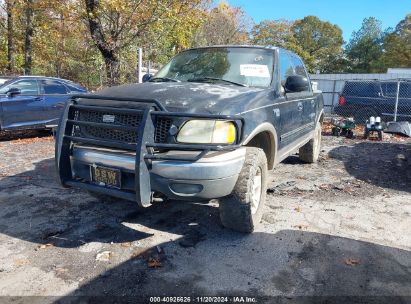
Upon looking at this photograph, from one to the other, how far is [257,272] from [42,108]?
27.0 feet

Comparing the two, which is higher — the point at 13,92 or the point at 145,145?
the point at 13,92

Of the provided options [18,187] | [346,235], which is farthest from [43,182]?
[346,235]

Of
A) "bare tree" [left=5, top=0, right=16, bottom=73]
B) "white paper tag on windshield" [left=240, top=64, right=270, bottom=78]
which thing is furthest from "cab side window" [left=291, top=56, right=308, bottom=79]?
"bare tree" [left=5, top=0, right=16, bottom=73]

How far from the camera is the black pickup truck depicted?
119 inches

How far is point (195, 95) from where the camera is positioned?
3459mm

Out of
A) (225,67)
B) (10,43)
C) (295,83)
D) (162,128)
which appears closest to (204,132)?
(162,128)

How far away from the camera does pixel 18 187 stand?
5.16 metres

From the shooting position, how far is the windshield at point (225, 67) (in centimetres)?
426

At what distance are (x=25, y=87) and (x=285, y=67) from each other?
716cm

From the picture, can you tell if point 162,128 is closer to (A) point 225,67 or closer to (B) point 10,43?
(A) point 225,67

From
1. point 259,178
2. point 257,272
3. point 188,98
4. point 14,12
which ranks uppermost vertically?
point 14,12

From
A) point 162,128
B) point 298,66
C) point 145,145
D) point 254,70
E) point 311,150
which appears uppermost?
point 298,66

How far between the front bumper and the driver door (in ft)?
22.3

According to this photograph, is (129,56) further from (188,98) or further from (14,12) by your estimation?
(188,98)
